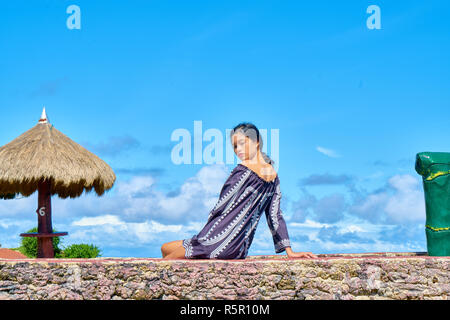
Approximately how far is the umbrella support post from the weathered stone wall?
3.78 m

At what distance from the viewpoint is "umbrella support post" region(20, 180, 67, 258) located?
8.14 m

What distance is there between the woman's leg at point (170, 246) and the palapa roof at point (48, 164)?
371 centimetres

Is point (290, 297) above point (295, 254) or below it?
below

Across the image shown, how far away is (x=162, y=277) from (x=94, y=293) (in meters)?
0.62

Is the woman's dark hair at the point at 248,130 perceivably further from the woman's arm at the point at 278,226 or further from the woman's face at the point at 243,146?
the woman's arm at the point at 278,226

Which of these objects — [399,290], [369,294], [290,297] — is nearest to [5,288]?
[290,297]

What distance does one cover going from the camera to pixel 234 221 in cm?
454

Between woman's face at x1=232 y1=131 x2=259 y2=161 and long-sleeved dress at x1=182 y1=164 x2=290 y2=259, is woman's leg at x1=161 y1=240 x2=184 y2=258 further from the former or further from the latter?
woman's face at x1=232 y1=131 x2=259 y2=161

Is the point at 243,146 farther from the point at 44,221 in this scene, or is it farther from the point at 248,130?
the point at 44,221

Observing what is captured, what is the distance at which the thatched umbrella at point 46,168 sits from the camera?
7914 millimetres

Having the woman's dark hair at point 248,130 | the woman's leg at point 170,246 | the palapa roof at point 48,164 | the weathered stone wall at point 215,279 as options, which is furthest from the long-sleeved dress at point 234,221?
the palapa roof at point 48,164
